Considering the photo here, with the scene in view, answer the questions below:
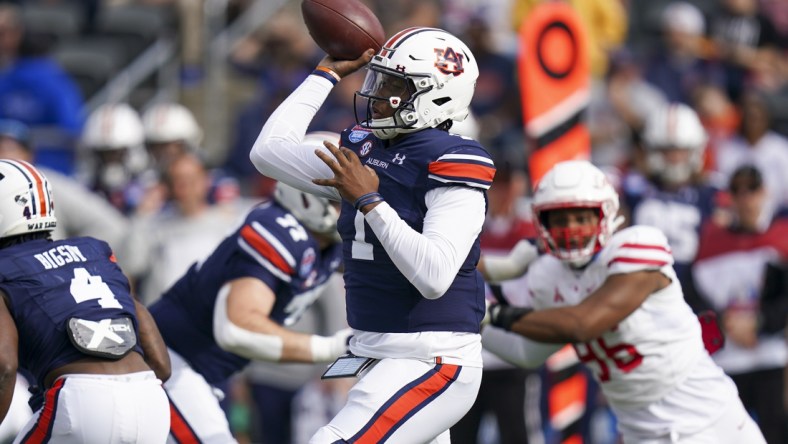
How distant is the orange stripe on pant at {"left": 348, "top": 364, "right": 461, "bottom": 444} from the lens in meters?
4.29

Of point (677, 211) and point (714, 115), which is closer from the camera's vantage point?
point (677, 211)

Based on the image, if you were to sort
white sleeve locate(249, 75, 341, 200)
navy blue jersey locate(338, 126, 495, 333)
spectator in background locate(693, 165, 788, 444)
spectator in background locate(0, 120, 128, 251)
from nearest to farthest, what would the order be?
navy blue jersey locate(338, 126, 495, 333), white sleeve locate(249, 75, 341, 200), spectator in background locate(0, 120, 128, 251), spectator in background locate(693, 165, 788, 444)

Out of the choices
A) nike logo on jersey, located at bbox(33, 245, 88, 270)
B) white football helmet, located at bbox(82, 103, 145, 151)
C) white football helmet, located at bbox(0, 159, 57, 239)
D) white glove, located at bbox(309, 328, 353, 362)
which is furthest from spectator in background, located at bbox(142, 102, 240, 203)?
nike logo on jersey, located at bbox(33, 245, 88, 270)

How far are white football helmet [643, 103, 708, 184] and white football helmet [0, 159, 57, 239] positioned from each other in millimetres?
4611

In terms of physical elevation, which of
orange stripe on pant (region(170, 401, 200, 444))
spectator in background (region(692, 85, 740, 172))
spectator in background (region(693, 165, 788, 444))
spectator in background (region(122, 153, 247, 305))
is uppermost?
orange stripe on pant (region(170, 401, 200, 444))

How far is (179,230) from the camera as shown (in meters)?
8.52

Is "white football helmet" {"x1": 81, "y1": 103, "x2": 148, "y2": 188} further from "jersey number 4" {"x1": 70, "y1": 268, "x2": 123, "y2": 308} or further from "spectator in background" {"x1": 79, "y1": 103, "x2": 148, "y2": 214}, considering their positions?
"jersey number 4" {"x1": 70, "y1": 268, "x2": 123, "y2": 308}

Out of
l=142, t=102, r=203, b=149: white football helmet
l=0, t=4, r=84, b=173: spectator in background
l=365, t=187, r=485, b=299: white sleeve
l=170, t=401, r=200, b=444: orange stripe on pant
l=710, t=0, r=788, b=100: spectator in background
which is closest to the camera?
l=365, t=187, r=485, b=299: white sleeve

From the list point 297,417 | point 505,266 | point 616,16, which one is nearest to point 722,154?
point 616,16

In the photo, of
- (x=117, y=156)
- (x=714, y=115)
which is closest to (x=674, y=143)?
(x=714, y=115)

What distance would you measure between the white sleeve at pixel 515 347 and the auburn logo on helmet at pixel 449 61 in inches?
51.6

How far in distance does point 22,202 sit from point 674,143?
4.82 meters

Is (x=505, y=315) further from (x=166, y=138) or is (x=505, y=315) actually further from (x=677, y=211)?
(x=166, y=138)

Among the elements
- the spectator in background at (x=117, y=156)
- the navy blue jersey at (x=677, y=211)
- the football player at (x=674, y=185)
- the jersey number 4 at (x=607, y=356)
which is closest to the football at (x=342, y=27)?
the jersey number 4 at (x=607, y=356)
